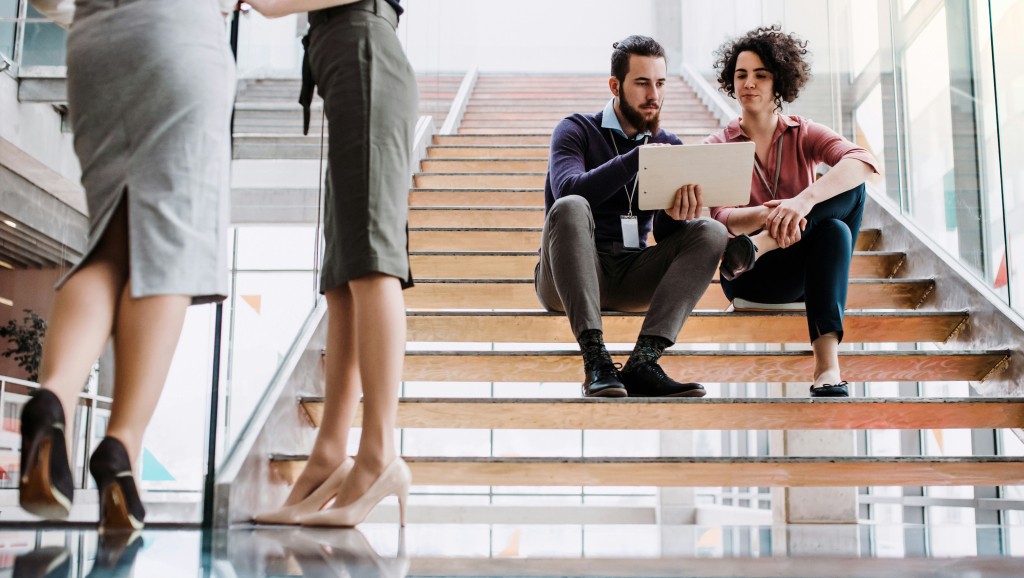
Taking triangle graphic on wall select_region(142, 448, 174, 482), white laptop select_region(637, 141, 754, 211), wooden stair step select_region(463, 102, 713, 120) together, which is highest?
wooden stair step select_region(463, 102, 713, 120)

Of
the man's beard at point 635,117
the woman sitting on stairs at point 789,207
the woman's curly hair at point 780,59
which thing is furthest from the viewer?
the woman's curly hair at point 780,59

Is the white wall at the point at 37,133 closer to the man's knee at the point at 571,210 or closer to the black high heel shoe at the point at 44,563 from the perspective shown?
the black high heel shoe at the point at 44,563

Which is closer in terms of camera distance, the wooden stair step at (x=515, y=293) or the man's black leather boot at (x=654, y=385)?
the man's black leather boot at (x=654, y=385)

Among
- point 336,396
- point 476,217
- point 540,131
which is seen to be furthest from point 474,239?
point 540,131

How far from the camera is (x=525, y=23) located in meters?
11.7

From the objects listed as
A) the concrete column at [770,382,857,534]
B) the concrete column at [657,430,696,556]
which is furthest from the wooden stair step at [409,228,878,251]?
the concrete column at [657,430,696,556]

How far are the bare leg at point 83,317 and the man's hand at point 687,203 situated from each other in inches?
50.3

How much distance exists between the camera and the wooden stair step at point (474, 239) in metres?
3.43

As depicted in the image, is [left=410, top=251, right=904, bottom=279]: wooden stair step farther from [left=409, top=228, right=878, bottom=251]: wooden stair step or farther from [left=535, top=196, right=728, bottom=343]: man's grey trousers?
[left=535, top=196, right=728, bottom=343]: man's grey trousers

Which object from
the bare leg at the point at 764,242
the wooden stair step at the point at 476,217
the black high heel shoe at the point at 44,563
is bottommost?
the black high heel shoe at the point at 44,563

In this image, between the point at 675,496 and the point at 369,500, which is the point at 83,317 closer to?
the point at 369,500

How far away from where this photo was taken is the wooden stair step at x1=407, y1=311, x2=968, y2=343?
2535mm

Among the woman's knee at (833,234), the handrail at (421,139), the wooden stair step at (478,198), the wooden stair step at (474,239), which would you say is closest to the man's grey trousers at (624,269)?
the woman's knee at (833,234)

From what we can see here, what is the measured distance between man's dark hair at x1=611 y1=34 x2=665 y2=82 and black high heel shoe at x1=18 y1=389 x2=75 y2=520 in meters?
1.63
